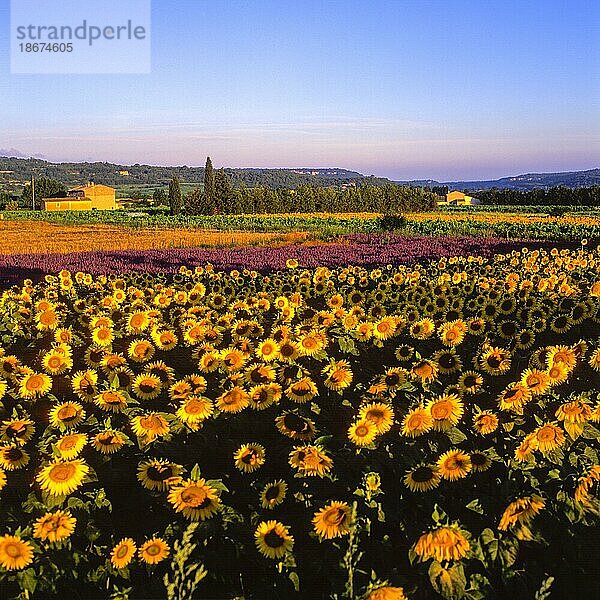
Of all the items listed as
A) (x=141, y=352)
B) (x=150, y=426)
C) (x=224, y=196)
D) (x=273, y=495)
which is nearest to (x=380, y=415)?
(x=273, y=495)

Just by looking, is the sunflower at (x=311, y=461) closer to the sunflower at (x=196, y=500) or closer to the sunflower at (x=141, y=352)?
the sunflower at (x=196, y=500)

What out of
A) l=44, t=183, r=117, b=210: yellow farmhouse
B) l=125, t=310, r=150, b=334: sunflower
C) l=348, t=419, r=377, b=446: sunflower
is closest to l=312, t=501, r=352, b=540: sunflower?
l=348, t=419, r=377, b=446: sunflower

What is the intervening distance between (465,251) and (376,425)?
19.1m

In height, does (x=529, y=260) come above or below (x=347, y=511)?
above

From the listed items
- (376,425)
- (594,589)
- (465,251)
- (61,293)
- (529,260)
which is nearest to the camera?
(594,589)

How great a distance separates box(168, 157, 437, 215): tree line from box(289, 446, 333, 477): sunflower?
8772 cm

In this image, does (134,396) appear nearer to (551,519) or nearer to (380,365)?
(380,365)

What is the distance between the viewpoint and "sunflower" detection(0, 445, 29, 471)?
10.9 ft

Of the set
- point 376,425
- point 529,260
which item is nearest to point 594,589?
point 376,425

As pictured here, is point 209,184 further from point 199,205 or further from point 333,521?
point 333,521

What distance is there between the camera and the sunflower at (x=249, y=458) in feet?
10.7

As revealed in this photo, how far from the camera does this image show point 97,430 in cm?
376

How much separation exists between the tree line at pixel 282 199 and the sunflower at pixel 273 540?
88.2 meters

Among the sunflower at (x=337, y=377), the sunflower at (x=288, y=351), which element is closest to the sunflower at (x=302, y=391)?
the sunflower at (x=337, y=377)
